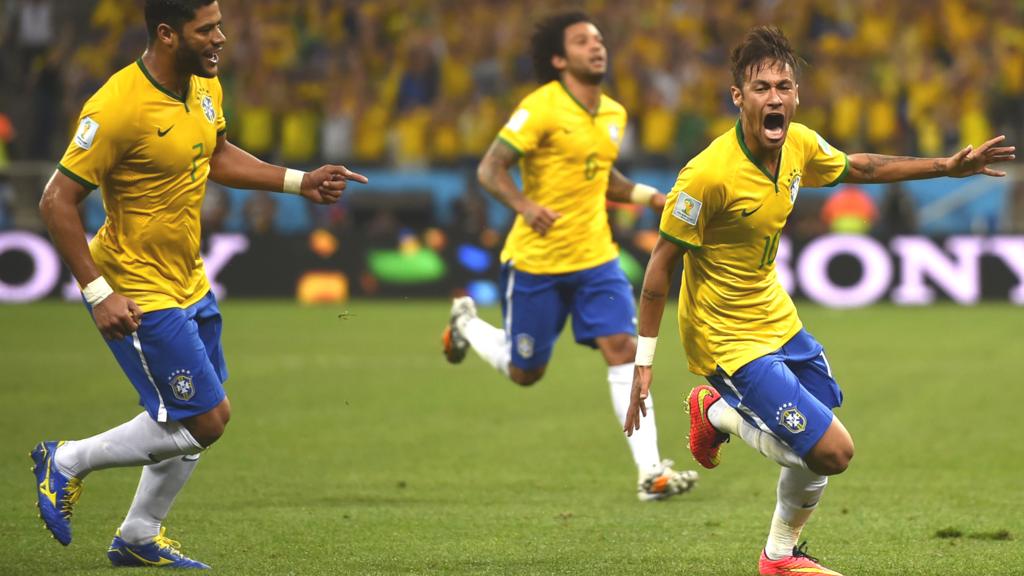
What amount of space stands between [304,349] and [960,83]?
1103 centimetres

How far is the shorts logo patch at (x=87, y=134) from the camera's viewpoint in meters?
6.08

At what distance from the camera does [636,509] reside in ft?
26.7

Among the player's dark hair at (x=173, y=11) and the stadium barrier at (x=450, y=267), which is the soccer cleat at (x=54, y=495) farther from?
the stadium barrier at (x=450, y=267)

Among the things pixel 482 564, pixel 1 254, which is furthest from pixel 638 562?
pixel 1 254

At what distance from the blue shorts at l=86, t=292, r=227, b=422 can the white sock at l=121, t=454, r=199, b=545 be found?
343mm

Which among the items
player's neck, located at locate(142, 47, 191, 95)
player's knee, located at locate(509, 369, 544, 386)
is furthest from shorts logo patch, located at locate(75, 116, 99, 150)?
player's knee, located at locate(509, 369, 544, 386)

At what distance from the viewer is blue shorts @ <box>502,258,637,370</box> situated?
29.9 ft

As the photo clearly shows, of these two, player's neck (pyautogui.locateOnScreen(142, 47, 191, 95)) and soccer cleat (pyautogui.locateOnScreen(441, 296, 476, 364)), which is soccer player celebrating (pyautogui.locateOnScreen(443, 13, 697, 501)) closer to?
soccer cleat (pyautogui.locateOnScreen(441, 296, 476, 364))

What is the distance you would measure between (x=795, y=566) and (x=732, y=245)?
1341 millimetres

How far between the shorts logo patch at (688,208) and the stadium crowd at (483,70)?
14691mm

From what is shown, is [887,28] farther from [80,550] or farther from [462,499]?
[80,550]

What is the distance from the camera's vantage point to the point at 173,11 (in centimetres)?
623

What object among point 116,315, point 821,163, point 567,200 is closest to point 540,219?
point 567,200

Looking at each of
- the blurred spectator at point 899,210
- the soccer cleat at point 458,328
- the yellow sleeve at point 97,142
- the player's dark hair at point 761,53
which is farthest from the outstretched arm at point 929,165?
the blurred spectator at point 899,210
